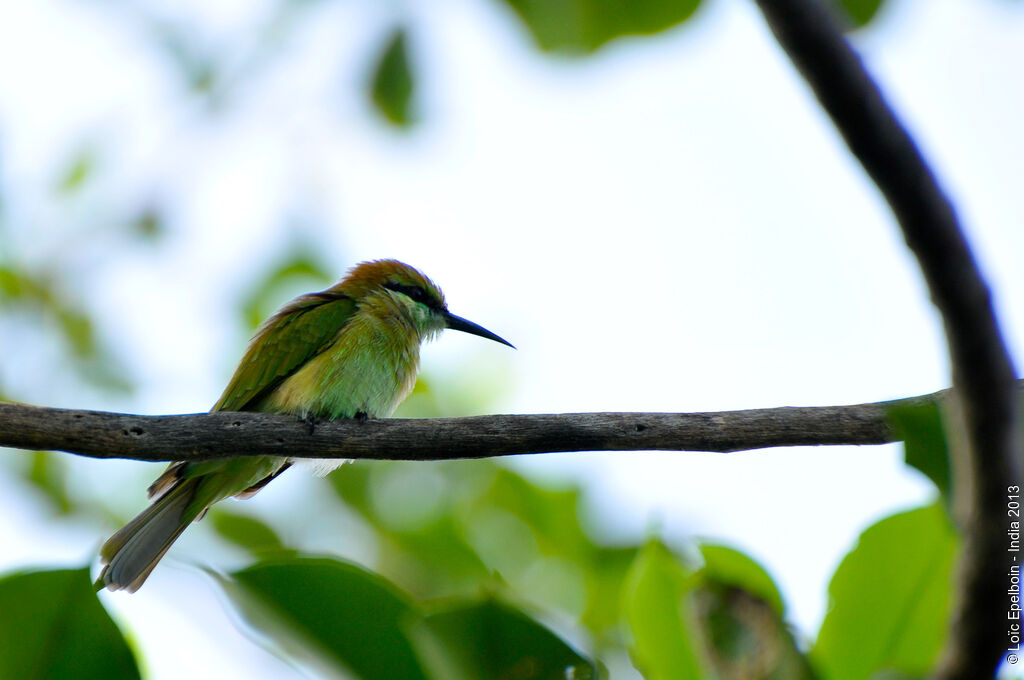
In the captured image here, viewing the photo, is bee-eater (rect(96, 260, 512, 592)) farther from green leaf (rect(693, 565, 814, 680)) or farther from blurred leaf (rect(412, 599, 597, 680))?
green leaf (rect(693, 565, 814, 680))

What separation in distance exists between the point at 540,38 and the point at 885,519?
2179 millimetres

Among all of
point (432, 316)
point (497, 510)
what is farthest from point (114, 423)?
point (432, 316)

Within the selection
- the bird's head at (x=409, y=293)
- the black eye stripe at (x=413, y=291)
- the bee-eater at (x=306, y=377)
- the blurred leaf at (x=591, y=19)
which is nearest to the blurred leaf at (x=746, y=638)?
the bee-eater at (x=306, y=377)

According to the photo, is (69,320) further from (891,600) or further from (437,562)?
(891,600)

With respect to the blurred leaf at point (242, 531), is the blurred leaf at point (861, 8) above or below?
above

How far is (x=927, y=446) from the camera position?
1.19 m

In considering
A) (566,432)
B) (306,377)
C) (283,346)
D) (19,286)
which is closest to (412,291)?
(283,346)

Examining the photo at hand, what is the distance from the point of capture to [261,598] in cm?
148

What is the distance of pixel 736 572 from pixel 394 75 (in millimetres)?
2761

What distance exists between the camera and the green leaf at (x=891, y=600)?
153 cm

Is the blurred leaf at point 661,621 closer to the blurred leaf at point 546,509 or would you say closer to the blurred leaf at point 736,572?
the blurred leaf at point 736,572

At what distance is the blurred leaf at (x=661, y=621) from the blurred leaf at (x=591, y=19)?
194 centimetres

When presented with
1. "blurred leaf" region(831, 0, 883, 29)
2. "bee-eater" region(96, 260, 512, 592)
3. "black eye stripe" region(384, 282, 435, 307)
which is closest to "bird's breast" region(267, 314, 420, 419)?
"bee-eater" region(96, 260, 512, 592)

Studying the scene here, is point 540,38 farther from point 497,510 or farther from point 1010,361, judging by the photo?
point 1010,361
